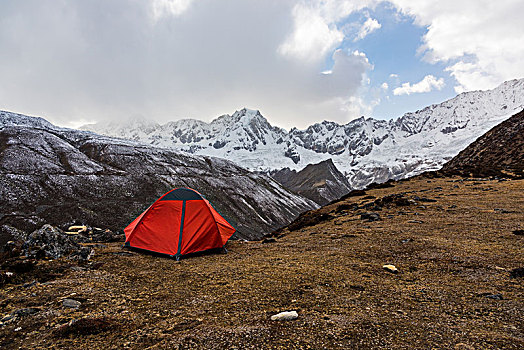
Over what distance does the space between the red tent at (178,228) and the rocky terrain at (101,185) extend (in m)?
35.4

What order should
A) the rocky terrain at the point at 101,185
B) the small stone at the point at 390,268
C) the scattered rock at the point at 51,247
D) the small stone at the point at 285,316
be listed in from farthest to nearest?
1. the rocky terrain at the point at 101,185
2. the scattered rock at the point at 51,247
3. the small stone at the point at 390,268
4. the small stone at the point at 285,316

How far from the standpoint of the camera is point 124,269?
10.4 metres

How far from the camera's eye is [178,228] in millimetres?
13750

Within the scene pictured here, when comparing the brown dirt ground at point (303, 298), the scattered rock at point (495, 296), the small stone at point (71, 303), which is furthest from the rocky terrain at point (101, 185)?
the scattered rock at point (495, 296)

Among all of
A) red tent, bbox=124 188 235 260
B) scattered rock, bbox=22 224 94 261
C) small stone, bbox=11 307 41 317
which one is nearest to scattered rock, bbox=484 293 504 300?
small stone, bbox=11 307 41 317

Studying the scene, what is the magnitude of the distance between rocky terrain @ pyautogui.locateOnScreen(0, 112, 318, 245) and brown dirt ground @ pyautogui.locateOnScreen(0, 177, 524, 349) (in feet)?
131

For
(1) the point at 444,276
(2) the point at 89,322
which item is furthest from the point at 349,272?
(2) the point at 89,322

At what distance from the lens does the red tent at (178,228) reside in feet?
43.8

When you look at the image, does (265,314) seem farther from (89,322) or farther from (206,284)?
(89,322)

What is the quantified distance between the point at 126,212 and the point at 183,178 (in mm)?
35650

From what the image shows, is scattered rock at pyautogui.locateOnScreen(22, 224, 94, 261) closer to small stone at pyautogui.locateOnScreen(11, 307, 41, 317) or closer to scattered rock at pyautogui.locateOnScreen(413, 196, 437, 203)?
small stone at pyautogui.locateOnScreen(11, 307, 41, 317)

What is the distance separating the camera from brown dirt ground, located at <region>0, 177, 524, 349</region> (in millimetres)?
4934

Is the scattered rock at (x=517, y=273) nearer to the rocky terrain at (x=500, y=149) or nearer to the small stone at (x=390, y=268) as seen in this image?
the small stone at (x=390, y=268)

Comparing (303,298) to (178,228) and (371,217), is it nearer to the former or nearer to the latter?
(178,228)
